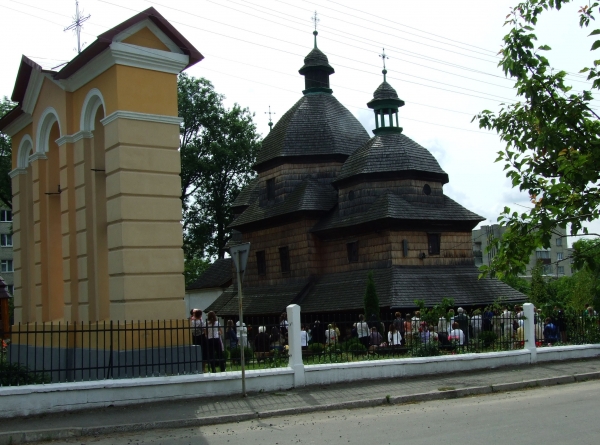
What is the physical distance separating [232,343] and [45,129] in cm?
717

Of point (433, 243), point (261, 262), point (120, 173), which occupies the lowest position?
point (261, 262)

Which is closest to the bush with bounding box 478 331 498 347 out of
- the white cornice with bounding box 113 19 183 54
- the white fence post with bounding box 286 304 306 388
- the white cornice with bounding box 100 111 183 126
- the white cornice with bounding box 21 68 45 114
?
the white fence post with bounding box 286 304 306 388

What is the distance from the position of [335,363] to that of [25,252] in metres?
9.56

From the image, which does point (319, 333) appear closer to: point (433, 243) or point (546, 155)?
point (546, 155)

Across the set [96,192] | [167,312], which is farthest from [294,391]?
[96,192]

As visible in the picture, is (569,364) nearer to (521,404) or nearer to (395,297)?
(521,404)

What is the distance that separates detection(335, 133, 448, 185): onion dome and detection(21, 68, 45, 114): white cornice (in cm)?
1896

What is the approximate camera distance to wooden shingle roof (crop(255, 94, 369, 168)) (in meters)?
39.6

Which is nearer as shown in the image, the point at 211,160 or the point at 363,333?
the point at 363,333

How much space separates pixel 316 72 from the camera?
43281 mm

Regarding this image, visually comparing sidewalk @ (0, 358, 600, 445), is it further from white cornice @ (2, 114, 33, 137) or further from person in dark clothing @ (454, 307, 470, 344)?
white cornice @ (2, 114, 33, 137)

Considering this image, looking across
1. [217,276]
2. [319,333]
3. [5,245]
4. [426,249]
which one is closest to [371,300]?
[426,249]

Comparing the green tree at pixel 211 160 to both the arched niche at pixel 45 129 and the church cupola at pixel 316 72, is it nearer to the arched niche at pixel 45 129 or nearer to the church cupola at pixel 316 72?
the church cupola at pixel 316 72

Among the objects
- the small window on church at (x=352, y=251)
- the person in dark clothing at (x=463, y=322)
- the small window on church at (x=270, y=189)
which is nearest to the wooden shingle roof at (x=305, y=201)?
the small window on church at (x=270, y=189)
